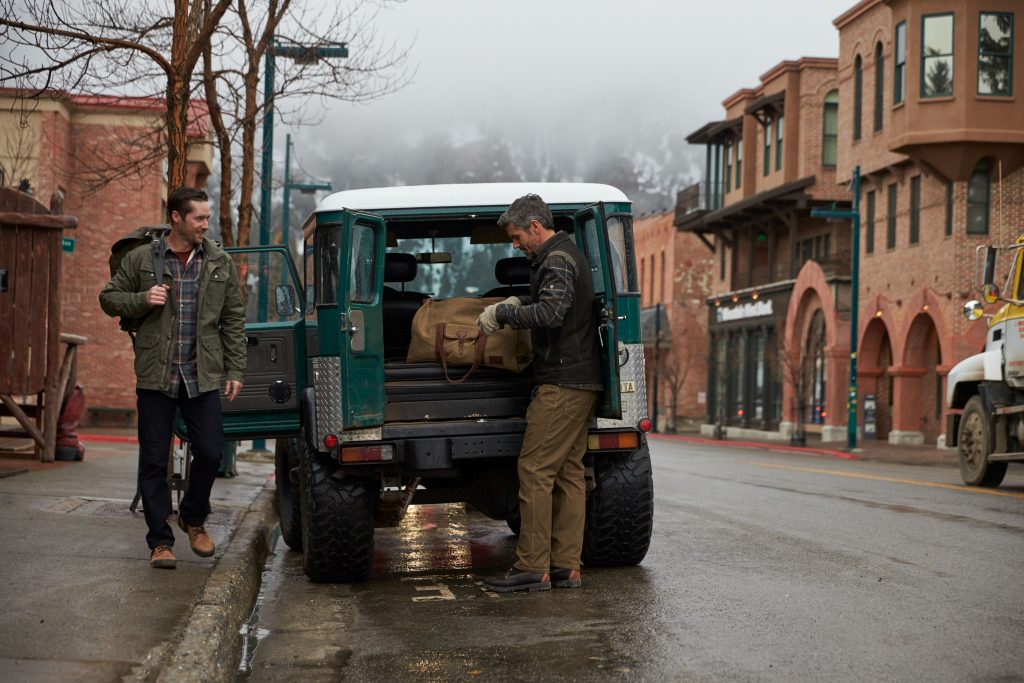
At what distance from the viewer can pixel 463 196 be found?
346 inches

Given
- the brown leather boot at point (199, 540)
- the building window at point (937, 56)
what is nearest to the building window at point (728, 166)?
the building window at point (937, 56)

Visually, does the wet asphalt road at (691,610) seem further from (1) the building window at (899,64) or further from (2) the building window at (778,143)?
(2) the building window at (778,143)

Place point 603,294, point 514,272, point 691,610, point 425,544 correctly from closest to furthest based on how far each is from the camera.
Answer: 1. point 691,610
2. point 603,294
3. point 514,272
4. point 425,544

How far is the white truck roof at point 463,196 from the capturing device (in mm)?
8664

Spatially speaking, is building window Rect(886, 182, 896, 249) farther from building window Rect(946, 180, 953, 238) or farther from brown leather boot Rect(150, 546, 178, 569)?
brown leather boot Rect(150, 546, 178, 569)

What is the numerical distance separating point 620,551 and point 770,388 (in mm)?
43985

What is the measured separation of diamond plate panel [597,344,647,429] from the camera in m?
8.55

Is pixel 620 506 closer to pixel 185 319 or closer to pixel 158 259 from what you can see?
pixel 185 319

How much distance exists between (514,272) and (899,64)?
3147 centimetres

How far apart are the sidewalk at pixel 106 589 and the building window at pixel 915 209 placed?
30.0 m

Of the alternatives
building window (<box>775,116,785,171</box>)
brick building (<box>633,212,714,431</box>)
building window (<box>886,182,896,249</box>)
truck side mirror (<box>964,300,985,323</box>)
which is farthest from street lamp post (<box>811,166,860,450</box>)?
brick building (<box>633,212,714,431</box>)

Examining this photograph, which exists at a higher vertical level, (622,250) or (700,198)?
(700,198)

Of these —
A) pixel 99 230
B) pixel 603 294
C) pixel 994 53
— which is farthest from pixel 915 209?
pixel 603 294

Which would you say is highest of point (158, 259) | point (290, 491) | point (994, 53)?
point (994, 53)
